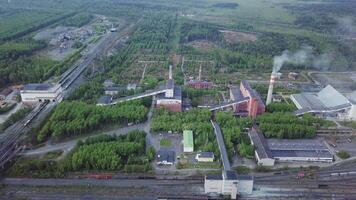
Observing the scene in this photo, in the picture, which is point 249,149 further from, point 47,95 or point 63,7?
point 63,7

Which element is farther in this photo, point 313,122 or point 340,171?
point 313,122

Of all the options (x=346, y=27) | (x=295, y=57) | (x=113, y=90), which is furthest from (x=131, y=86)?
(x=346, y=27)

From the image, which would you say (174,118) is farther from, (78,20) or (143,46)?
(78,20)

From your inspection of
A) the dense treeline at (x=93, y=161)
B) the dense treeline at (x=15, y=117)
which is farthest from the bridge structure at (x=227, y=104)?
the dense treeline at (x=15, y=117)

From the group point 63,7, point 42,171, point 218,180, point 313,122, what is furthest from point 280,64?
point 63,7

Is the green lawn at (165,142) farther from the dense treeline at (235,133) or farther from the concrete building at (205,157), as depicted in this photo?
the dense treeline at (235,133)

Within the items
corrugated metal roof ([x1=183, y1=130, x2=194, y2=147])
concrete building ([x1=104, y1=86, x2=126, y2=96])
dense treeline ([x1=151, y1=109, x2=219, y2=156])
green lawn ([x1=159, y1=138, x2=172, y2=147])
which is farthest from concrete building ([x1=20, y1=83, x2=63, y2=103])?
corrugated metal roof ([x1=183, y1=130, x2=194, y2=147])

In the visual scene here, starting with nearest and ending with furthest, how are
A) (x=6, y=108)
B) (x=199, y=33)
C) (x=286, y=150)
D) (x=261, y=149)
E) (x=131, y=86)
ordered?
(x=261, y=149), (x=286, y=150), (x=6, y=108), (x=131, y=86), (x=199, y=33)
